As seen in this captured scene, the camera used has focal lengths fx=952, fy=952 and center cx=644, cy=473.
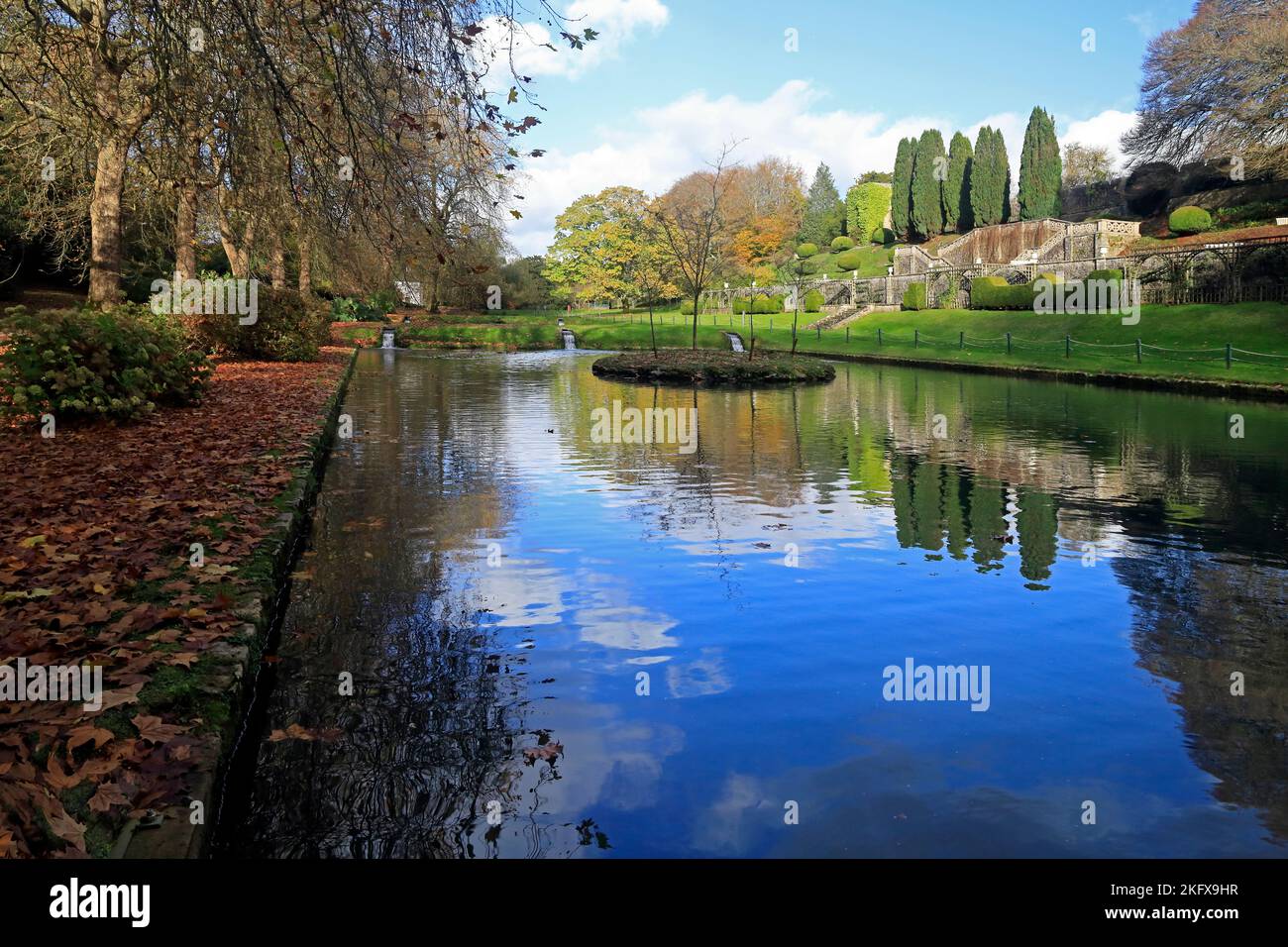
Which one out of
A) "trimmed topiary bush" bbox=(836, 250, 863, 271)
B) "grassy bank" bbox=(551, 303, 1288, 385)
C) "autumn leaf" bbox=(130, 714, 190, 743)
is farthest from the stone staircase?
"autumn leaf" bbox=(130, 714, 190, 743)

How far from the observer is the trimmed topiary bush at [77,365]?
12.2m

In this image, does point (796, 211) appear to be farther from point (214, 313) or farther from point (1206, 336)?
point (214, 313)

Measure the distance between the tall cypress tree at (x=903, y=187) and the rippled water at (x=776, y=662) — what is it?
76.2 meters

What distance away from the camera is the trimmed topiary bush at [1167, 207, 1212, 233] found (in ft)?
173

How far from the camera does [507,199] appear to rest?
57.1 meters

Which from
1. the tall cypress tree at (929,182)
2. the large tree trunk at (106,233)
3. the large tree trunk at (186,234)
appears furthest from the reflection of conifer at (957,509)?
the tall cypress tree at (929,182)

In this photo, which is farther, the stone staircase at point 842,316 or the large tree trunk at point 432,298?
the large tree trunk at point 432,298

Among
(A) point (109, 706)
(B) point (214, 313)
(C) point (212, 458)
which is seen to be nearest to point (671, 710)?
(A) point (109, 706)

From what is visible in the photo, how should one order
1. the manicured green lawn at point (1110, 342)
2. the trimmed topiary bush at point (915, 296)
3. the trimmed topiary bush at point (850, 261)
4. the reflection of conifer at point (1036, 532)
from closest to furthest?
the reflection of conifer at point (1036, 532) < the manicured green lawn at point (1110, 342) < the trimmed topiary bush at point (915, 296) < the trimmed topiary bush at point (850, 261)

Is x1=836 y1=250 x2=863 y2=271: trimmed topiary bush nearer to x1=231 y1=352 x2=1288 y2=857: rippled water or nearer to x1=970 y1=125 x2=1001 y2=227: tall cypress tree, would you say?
x1=970 y1=125 x2=1001 y2=227: tall cypress tree

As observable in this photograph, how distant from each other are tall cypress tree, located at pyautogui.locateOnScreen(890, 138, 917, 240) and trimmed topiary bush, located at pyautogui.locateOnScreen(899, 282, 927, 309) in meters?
34.6

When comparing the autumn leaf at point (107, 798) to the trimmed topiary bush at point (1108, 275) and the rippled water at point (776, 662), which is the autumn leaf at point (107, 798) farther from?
the trimmed topiary bush at point (1108, 275)

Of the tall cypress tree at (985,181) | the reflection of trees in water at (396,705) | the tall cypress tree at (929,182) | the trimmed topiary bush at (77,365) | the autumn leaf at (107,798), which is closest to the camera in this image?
the autumn leaf at (107,798)

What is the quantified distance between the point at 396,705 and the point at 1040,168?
77.6 metres
